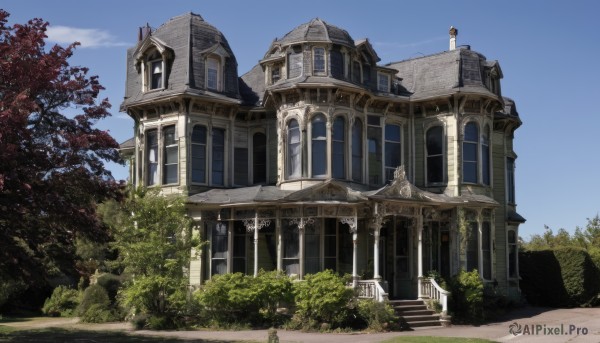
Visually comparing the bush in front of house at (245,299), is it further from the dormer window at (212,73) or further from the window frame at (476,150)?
the window frame at (476,150)

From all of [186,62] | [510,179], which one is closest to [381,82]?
[186,62]

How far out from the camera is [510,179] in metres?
35.1

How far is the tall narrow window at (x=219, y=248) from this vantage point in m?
28.9

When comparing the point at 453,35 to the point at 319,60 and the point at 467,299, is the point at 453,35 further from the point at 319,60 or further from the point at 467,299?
the point at 467,299

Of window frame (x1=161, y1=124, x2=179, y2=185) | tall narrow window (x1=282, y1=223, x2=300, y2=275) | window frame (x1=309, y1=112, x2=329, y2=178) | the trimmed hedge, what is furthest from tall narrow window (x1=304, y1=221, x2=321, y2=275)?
the trimmed hedge

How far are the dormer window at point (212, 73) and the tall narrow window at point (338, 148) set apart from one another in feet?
17.2

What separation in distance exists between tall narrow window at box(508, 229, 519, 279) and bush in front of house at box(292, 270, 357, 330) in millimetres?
12237

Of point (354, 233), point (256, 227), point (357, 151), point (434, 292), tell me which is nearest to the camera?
point (354, 233)

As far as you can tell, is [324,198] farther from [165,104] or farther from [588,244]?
[588,244]

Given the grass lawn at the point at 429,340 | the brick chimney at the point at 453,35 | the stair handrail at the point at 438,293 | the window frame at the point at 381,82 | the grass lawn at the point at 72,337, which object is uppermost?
the brick chimney at the point at 453,35

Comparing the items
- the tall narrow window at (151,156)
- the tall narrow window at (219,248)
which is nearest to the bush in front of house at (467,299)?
the tall narrow window at (219,248)

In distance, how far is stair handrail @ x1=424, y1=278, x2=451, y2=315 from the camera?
26.2 meters

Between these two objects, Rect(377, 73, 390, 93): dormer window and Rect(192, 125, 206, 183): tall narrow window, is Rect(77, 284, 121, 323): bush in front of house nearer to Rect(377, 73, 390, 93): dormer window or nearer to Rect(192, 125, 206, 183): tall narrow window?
Rect(192, 125, 206, 183): tall narrow window

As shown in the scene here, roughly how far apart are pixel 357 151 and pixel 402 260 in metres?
4.69
